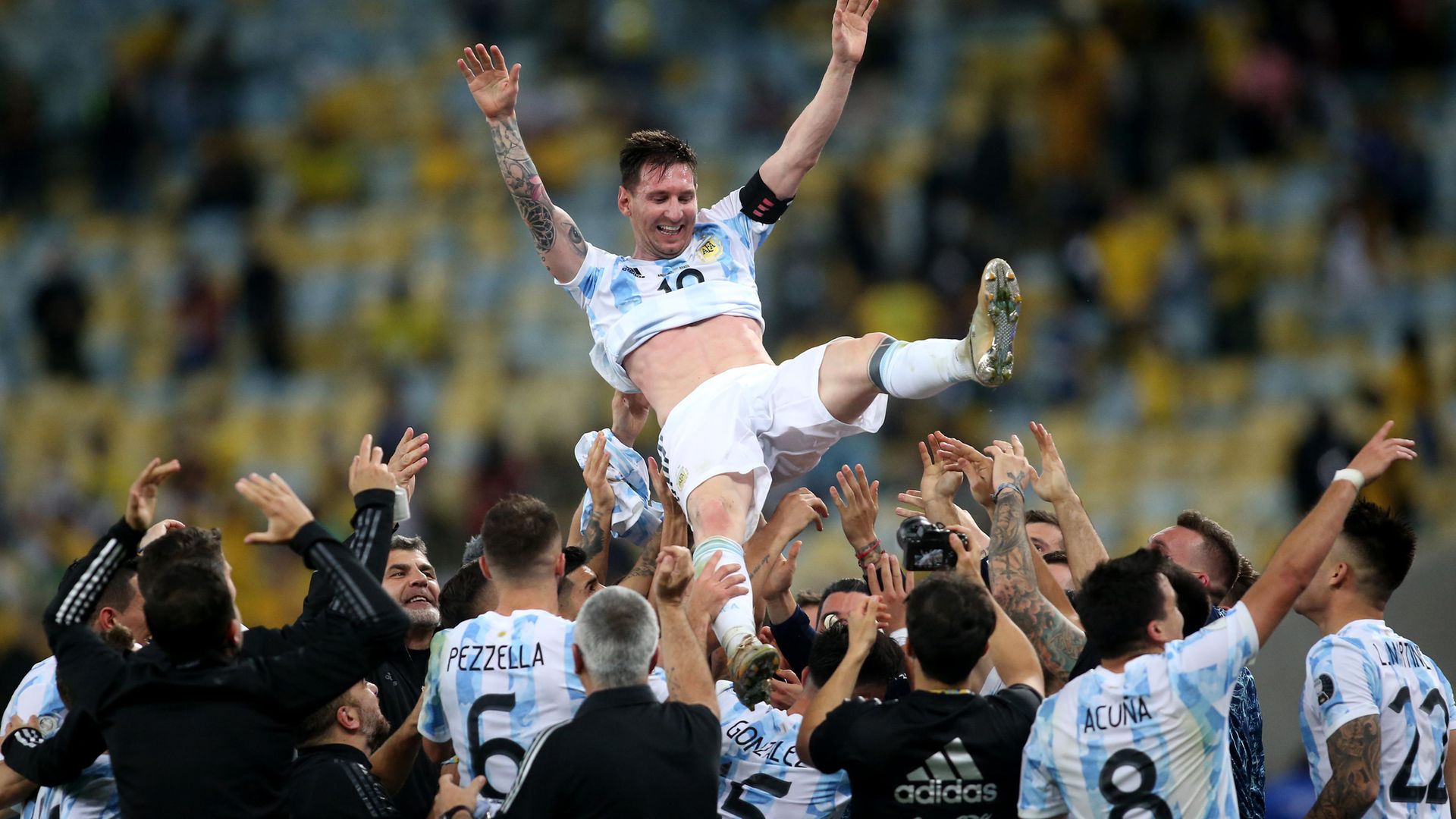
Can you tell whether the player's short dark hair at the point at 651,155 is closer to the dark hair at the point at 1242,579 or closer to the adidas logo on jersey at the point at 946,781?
the dark hair at the point at 1242,579

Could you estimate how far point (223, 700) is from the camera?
4.26 metres

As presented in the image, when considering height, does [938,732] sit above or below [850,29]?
below

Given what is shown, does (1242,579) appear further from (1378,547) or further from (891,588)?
(891,588)

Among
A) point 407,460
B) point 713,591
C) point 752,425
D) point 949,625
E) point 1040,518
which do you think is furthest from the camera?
point 1040,518

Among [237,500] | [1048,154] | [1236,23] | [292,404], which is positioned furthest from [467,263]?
[1236,23]

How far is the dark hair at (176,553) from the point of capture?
4.45 meters

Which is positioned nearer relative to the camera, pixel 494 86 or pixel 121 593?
pixel 121 593

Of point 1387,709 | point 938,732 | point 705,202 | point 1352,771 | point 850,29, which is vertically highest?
point 705,202

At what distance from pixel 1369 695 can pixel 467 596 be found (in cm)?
296

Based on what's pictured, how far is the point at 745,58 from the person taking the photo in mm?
15719

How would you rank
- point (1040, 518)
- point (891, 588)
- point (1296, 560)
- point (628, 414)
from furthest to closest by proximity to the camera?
point (628, 414), point (1040, 518), point (891, 588), point (1296, 560)

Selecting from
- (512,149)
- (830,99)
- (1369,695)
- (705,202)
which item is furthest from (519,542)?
(705,202)

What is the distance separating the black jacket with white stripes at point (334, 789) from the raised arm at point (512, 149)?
7.57ft

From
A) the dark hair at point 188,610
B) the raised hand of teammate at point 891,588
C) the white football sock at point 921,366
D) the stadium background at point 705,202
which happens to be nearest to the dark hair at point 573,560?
the raised hand of teammate at point 891,588
